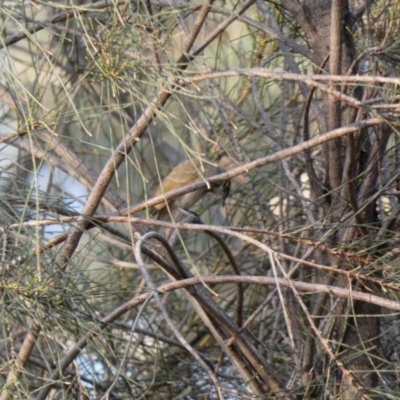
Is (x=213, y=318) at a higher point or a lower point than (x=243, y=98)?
lower

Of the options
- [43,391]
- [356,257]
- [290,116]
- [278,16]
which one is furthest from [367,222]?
[290,116]

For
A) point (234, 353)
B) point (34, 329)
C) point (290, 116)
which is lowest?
point (234, 353)

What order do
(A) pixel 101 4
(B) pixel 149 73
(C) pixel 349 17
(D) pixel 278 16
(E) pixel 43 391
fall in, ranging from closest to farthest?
(B) pixel 149 73
(E) pixel 43 391
(A) pixel 101 4
(C) pixel 349 17
(D) pixel 278 16

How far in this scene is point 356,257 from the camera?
6.24 ft

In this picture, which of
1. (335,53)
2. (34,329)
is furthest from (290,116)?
(34,329)

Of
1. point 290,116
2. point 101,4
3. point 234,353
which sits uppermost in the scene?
point 101,4

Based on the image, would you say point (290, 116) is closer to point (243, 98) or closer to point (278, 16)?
point (243, 98)

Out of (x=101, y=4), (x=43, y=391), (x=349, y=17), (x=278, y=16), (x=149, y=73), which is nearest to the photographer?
(x=149, y=73)

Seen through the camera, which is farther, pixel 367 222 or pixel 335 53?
pixel 367 222

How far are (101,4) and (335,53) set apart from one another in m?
0.56

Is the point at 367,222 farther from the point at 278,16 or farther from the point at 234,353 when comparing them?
the point at 278,16

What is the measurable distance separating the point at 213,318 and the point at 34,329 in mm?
504

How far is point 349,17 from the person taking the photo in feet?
7.43

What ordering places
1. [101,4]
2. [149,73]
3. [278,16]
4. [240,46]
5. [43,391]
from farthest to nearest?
[240,46] → [278,16] → [101,4] → [43,391] → [149,73]
